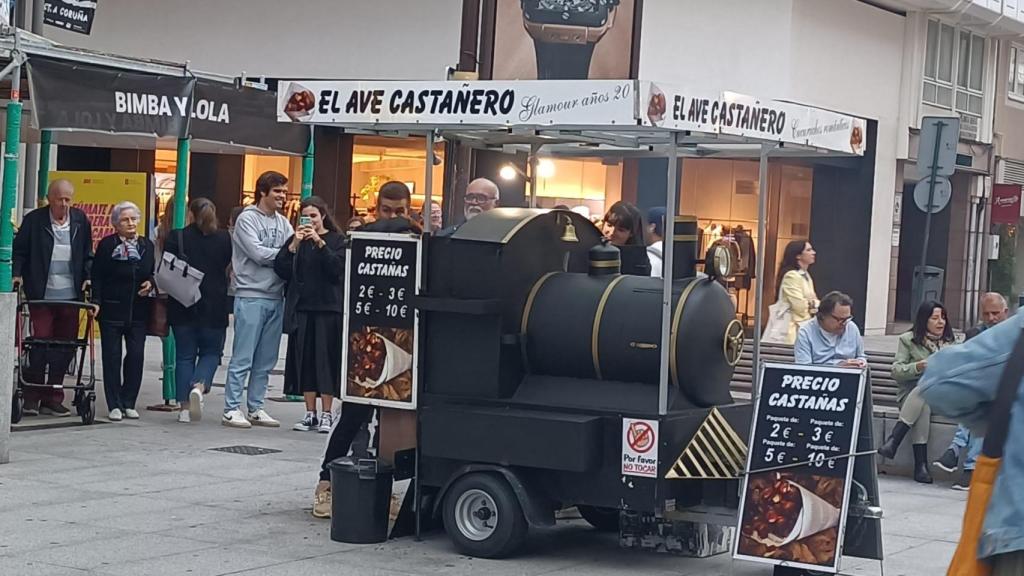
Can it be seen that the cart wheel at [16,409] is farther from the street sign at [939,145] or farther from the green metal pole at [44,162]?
the street sign at [939,145]

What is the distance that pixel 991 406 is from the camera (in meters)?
3.72

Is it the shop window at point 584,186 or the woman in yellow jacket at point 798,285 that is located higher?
the shop window at point 584,186

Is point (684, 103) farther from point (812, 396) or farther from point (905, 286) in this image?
point (905, 286)

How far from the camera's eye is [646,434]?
25.5ft

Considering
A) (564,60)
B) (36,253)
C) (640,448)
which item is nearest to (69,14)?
(564,60)

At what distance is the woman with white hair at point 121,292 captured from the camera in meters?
12.4

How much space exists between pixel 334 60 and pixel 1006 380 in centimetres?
1968

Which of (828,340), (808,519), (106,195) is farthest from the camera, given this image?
(106,195)

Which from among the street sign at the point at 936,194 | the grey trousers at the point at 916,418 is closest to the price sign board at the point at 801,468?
the grey trousers at the point at 916,418

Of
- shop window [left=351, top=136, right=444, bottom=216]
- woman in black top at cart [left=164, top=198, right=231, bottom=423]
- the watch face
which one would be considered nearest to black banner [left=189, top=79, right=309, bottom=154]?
woman in black top at cart [left=164, top=198, right=231, bottom=423]

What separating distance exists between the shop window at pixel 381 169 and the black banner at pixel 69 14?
15.4ft

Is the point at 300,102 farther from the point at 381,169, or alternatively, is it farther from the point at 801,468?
the point at 381,169

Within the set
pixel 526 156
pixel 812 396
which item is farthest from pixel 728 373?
pixel 526 156

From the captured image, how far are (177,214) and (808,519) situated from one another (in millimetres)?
7292
